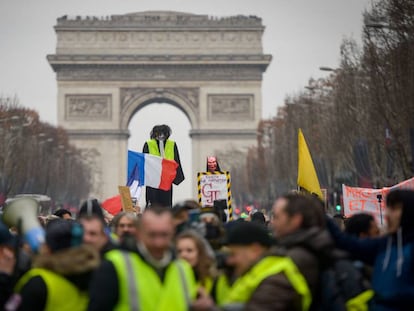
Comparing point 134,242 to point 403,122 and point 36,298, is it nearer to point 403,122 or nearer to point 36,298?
point 36,298

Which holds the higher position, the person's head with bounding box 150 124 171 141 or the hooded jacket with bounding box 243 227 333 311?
the person's head with bounding box 150 124 171 141

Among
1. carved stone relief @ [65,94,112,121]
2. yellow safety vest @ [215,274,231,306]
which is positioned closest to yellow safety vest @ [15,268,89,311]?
yellow safety vest @ [215,274,231,306]

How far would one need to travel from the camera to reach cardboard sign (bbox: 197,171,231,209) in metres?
19.7

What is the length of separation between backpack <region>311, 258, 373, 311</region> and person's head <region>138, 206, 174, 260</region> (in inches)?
50.1

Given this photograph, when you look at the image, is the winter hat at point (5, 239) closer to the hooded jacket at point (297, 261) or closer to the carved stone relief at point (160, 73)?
the hooded jacket at point (297, 261)

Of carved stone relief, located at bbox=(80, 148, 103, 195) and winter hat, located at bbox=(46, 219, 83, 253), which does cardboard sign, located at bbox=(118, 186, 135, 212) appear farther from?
carved stone relief, located at bbox=(80, 148, 103, 195)

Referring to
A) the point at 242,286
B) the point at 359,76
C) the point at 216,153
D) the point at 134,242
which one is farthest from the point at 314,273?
the point at 216,153

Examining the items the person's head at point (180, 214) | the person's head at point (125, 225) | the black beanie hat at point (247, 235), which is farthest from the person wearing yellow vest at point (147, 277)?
the person's head at point (125, 225)

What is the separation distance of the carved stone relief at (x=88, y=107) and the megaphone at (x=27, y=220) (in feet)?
306

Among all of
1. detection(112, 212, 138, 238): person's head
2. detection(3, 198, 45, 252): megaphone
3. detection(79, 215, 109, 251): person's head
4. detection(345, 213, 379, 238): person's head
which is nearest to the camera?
detection(3, 198, 45, 252): megaphone

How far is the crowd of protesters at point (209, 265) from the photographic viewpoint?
7.59m

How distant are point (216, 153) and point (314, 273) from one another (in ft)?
309

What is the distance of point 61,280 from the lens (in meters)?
8.19

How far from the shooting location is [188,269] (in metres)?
7.80
